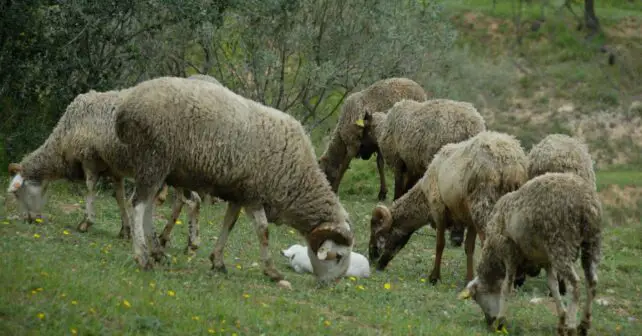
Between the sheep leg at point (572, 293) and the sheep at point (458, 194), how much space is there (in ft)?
8.05

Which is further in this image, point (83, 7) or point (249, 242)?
point (83, 7)

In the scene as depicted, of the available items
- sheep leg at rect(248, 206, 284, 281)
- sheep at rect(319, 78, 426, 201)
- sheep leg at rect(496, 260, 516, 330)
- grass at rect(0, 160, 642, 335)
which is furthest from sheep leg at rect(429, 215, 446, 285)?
sheep at rect(319, 78, 426, 201)

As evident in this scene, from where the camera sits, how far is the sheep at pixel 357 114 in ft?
69.6

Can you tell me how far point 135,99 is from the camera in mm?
11352

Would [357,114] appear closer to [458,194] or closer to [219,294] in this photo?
[458,194]

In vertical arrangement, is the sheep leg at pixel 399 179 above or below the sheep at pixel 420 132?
below

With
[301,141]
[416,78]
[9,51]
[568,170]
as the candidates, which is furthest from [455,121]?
[416,78]

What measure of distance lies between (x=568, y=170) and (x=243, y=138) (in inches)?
177

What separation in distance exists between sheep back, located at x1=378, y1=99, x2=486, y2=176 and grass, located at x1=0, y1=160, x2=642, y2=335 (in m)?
1.72

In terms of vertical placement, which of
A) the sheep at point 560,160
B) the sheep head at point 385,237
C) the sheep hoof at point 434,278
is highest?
the sheep at point 560,160

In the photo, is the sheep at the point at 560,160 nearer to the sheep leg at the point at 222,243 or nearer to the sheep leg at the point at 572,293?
the sheep leg at the point at 572,293

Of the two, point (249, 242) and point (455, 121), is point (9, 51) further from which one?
point (455, 121)

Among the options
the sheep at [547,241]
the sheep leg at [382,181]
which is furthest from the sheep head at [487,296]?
the sheep leg at [382,181]

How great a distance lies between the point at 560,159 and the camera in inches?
533
